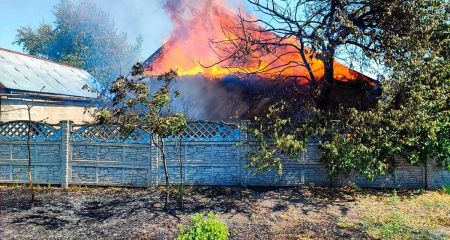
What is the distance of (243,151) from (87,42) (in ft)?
118

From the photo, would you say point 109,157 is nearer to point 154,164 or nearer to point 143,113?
point 154,164

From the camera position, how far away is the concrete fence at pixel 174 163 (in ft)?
35.8

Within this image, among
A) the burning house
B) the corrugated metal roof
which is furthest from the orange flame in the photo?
the corrugated metal roof

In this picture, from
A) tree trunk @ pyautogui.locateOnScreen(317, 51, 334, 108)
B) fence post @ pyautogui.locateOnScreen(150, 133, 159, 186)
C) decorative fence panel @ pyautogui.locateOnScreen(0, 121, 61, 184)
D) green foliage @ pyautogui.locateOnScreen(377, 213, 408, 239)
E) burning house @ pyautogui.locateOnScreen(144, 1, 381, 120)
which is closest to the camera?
green foliage @ pyautogui.locateOnScreen(377, 213, 408, 239)

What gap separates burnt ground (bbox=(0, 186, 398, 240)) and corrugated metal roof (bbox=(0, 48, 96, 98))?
8355 mm

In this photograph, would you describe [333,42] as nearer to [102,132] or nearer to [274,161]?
[274,161]

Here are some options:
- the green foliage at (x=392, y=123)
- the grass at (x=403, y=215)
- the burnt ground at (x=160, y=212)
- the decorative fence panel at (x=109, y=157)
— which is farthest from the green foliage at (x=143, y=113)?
the grass at (x=403, y=215)

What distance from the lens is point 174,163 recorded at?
11.0m

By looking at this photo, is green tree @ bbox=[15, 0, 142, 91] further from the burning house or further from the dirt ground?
the dirt ground

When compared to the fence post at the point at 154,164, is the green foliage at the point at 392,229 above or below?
below

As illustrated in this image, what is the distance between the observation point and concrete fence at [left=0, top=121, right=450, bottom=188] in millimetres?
10914

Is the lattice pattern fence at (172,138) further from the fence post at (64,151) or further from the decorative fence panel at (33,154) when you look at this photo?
the decorative fence panel at (33,154)

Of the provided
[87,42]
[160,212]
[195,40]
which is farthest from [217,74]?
[87,42]

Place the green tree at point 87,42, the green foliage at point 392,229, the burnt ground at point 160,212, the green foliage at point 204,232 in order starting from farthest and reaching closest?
the green tree at point 87,42 < the burnt ground at point 160,212 < the green foliage at point 392,229 < the green foliage at point 204,232
